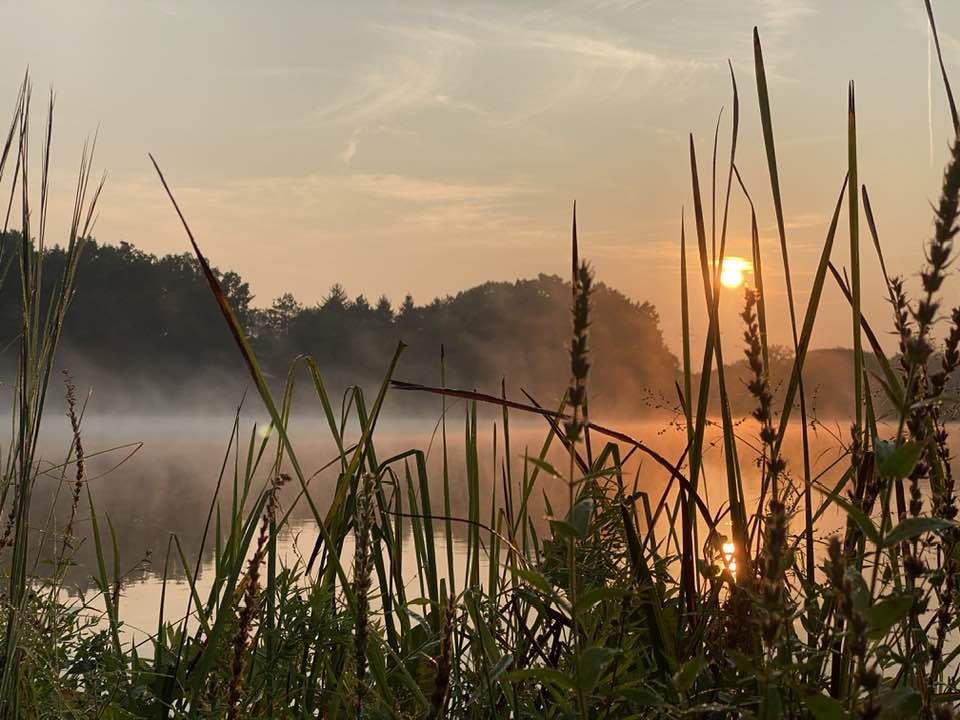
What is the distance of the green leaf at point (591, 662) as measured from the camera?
625 mm

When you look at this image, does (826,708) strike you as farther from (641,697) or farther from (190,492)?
(190,492)

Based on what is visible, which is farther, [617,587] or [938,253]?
[617,587]

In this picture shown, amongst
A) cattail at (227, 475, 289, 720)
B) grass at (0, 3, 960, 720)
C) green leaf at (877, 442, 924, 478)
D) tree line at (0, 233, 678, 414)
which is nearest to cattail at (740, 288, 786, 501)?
grass at (0, 3, 960, 720)

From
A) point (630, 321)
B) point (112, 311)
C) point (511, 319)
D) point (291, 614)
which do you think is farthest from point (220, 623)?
point (112, 311)

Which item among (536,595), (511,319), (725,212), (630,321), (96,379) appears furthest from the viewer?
(96,379)

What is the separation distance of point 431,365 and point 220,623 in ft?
113

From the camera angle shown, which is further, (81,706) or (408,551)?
(408,551)

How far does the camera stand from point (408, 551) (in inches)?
241

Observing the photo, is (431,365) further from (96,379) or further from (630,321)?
(96,379)

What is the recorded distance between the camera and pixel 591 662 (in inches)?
24.8

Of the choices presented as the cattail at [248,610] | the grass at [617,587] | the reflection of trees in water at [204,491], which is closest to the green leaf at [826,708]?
the grass at [617,587]

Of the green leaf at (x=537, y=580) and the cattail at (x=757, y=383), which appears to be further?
the cattail at (x=757, y=383)

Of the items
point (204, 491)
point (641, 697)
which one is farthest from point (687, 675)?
point (204, 491)

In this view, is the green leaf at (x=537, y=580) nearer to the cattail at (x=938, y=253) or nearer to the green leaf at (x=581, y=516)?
the green leaf at (x=581, y=516)
